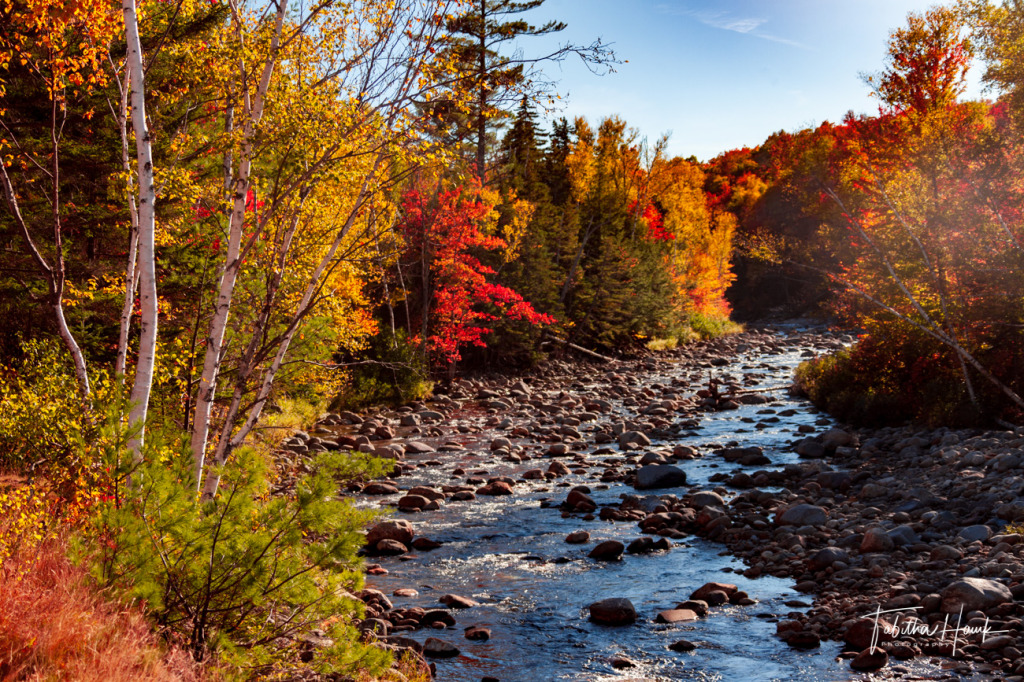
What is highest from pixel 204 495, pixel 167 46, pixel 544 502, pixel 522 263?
pixel 167 46

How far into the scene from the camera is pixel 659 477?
1316 cm

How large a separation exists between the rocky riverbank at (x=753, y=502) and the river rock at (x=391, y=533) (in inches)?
0.8

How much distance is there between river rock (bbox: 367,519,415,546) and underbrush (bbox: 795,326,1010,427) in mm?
11028

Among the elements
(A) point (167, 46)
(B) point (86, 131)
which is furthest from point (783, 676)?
(B) point (86, 131)

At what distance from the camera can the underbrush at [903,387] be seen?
13.6m

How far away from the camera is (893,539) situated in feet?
28.5

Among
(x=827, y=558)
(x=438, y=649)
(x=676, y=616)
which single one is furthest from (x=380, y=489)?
(x=827, y=558)

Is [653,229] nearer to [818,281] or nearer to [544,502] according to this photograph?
[818,281]

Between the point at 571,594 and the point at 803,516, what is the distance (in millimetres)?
4141

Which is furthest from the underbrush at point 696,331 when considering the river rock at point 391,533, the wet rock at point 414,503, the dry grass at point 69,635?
the dry grass at point 69,635

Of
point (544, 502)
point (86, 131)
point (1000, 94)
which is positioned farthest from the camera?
point (1000, 94)

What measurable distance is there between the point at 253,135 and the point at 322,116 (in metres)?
0.61

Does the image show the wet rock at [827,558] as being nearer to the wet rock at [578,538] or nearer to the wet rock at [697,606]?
the wet rock at [697,606]

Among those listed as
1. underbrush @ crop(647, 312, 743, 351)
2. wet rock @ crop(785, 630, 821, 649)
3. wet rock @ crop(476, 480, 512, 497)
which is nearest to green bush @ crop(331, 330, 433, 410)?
wet rock @ crop(476, 480, 512, 497)
